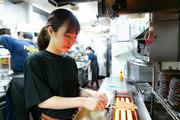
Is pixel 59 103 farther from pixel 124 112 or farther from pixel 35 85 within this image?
pixel 124 112

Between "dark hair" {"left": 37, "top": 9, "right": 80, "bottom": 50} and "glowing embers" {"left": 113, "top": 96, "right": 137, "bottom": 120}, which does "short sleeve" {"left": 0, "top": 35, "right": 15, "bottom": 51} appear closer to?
"dark hair" {"left": 37, "top": 9, "right": 80, "bottom": 50}

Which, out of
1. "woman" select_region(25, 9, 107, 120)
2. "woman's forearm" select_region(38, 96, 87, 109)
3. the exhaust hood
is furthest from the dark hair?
the exhaust hood

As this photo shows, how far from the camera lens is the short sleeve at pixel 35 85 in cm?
106

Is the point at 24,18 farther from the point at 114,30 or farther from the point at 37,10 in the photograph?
the point at 114,30

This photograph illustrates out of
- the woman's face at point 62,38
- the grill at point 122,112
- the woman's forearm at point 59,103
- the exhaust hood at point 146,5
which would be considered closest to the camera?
the woman's forearm at point 59,103

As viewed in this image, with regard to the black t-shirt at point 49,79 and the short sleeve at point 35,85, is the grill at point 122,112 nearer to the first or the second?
the black t-shirt at point 49,79

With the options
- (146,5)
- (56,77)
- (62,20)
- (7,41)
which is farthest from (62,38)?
(7,41)

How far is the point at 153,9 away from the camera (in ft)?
5.75

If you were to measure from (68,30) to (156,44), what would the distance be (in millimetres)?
1014

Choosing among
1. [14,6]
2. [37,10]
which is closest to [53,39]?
[14,6]

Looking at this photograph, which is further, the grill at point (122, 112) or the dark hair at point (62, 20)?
the grill at point (122, 112)

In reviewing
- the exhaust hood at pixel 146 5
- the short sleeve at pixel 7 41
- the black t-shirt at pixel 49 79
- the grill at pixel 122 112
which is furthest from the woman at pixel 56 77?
the short sleeve at pixel 7 41

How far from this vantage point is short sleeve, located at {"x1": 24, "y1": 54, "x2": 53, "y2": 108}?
106 centimetres

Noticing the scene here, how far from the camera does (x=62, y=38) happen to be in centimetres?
116
